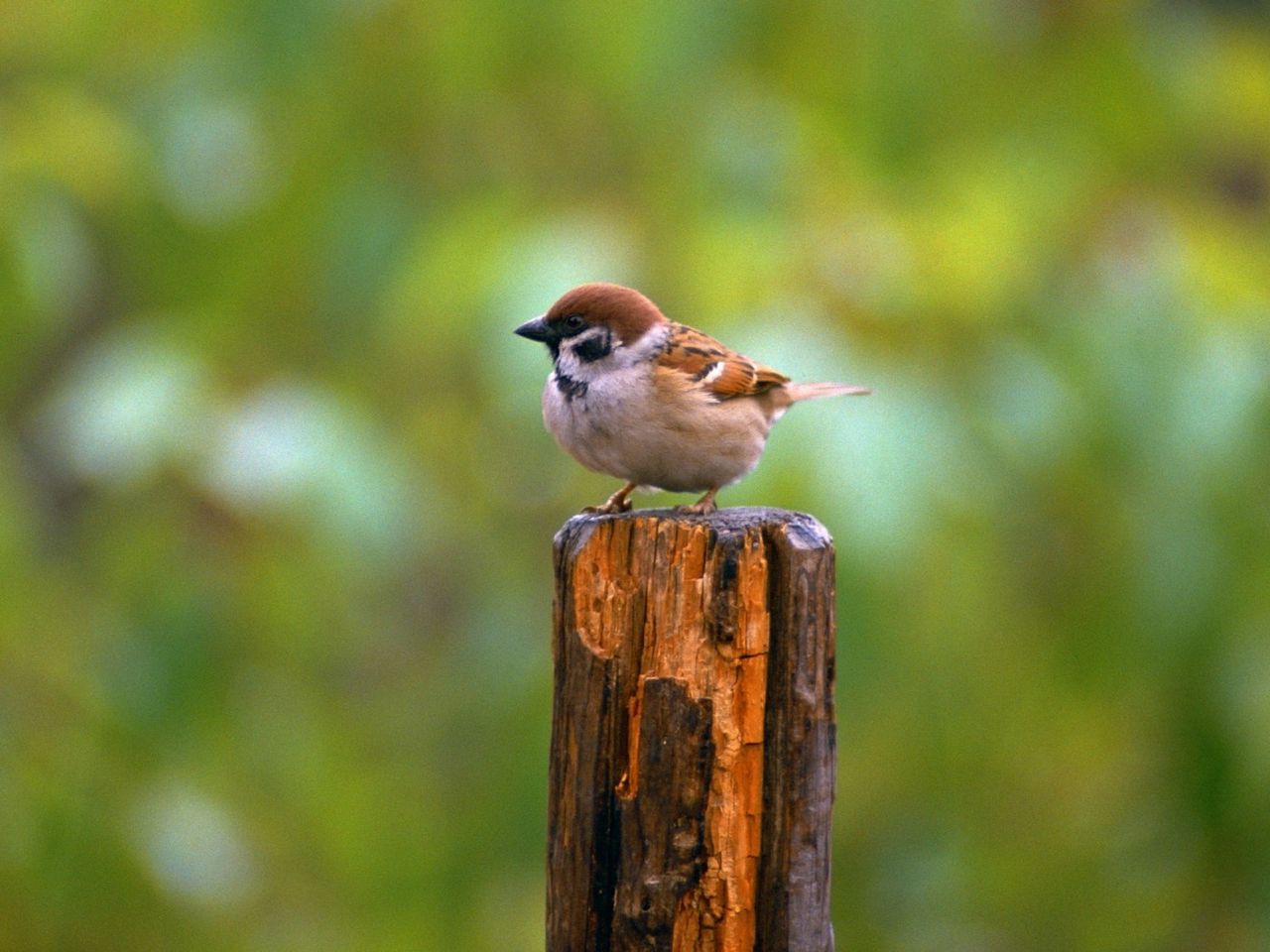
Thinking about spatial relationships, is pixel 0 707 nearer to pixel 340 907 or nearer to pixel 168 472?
pixel 168 472

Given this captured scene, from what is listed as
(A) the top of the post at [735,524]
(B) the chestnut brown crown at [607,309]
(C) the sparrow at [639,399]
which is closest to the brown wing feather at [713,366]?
(C) the sparrow at [639,399]

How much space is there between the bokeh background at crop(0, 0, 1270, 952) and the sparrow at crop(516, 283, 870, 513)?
0.15 meters

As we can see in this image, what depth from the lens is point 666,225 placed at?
5.16 metres

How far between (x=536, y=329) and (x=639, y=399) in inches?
13.2

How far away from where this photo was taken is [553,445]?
599cm

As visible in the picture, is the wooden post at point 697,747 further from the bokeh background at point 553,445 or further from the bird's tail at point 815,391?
the bird's tail at point 815,391

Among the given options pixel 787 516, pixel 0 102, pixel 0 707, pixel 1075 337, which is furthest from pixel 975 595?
pixel 0 102

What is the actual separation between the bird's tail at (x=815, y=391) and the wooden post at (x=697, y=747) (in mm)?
1675

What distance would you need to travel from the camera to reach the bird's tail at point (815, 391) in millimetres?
4738

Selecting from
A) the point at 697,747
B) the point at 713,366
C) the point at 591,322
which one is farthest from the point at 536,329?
the point at 697,747

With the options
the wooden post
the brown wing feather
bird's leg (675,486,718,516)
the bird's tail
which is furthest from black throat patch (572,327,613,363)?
the wooden post

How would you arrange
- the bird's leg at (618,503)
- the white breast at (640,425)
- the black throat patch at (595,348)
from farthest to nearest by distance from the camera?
the black throat patch at (595,348), the white breast at (640,425), the bird's leg at (618,503)

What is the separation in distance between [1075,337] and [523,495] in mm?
2002

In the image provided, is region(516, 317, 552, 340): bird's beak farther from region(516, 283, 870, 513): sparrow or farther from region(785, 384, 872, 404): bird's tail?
region(785, 384, 872, 404): bird's tail
